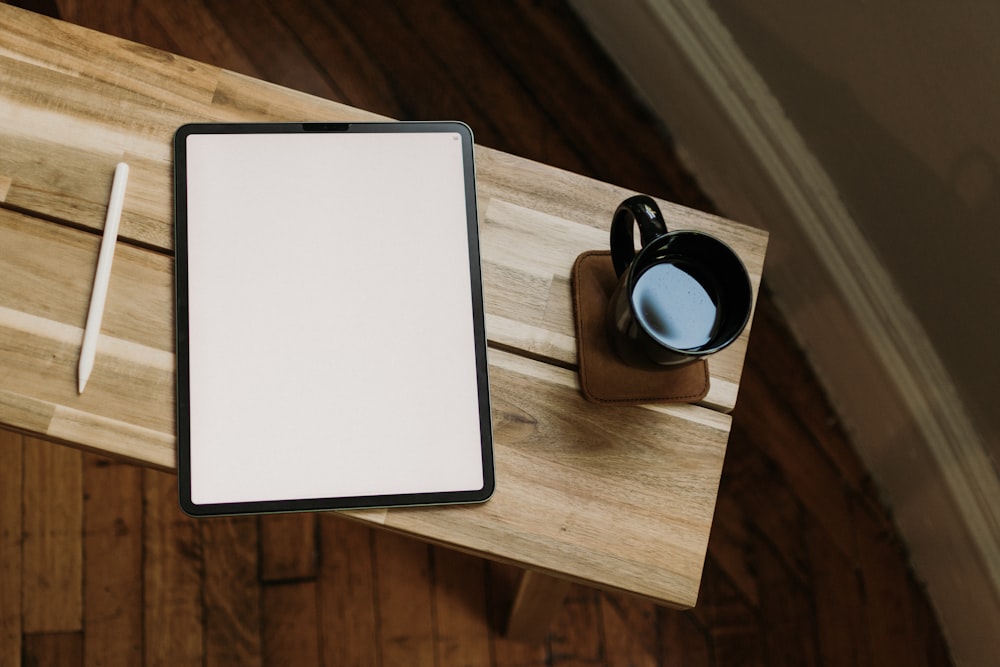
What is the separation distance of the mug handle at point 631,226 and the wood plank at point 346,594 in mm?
692

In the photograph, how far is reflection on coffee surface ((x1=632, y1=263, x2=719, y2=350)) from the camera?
67 centimetres

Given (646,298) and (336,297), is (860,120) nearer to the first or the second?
(646,298)

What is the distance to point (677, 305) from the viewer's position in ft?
2.22

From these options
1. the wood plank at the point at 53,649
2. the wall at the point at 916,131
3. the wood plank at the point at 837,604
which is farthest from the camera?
the wood plank at the point at 837,604

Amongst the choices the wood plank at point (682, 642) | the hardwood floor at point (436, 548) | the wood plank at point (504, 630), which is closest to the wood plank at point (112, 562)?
the hardwood floor at point (436, 548)

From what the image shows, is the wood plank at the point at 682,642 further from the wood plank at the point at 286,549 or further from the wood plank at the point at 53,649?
the wood plank at the point at 53,649

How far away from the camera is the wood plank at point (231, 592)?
1177 mm

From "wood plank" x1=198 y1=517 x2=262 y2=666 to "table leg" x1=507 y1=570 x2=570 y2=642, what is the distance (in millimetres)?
381

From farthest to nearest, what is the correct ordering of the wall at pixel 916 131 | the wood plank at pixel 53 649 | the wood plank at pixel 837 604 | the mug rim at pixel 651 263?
the wood plank at pixel 837 604
the wood plank at pixel 53 649
the wall at pixel 916 131
the mug rim at pixel 651 263

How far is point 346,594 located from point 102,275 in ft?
2.23

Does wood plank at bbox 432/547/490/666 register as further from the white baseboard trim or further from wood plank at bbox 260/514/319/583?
the white baseboard trim

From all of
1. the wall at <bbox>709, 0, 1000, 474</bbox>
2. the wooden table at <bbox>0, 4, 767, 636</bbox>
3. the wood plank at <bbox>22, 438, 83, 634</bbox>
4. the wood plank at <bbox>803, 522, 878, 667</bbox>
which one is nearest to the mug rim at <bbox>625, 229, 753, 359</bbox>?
the wooden table at <bbox>0, 4, 767, 636</bbox>

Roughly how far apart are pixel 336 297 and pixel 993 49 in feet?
2.58

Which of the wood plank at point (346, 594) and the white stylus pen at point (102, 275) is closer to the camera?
the white stylus pen at point (102, 275)
